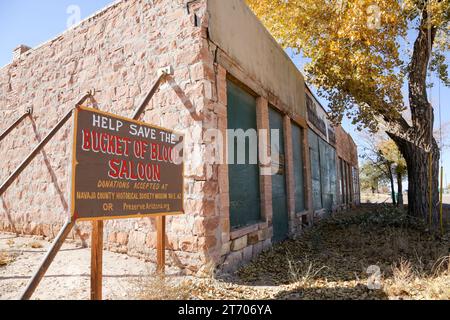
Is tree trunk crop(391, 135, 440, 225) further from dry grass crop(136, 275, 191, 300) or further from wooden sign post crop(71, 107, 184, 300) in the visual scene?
dry grass crop(136, 275, 191, 300)

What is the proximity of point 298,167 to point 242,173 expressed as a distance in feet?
13.5

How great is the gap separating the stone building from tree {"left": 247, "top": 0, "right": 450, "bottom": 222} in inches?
68.0

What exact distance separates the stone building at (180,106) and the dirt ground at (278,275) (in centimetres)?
41

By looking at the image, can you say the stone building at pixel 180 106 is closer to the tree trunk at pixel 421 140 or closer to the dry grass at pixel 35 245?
the dry grass at pixel 35 245

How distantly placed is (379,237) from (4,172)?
10.0 meters

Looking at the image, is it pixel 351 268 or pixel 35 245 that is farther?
pixel 35 245

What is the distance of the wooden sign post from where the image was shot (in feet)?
10.7

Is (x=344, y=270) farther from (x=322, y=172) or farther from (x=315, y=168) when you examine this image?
(x=322, y=172)

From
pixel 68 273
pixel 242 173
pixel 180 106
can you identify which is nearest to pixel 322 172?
pixel 242 173

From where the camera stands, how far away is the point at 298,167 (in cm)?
991

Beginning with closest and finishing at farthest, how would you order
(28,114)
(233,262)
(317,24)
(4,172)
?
(233,262) < (28,114) < (4,172) < (317,24)
